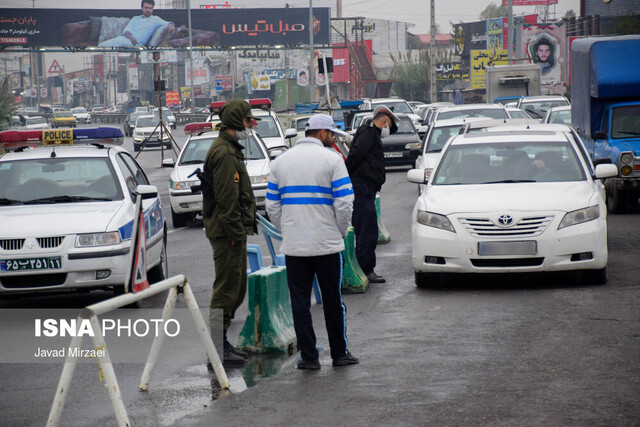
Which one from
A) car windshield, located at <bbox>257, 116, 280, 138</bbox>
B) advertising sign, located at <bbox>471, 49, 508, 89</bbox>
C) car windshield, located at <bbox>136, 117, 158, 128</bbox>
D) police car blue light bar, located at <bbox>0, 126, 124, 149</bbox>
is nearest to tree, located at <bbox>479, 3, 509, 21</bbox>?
advertising sign, located at <bbox>471, 49, 508, 89</bbox>

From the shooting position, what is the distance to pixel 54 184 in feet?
36.8

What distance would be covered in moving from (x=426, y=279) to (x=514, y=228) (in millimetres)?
1093

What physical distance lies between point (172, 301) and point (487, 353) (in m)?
2.33

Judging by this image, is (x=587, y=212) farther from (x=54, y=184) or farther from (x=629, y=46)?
(x=629, y=46)

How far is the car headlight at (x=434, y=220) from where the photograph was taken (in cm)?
1061

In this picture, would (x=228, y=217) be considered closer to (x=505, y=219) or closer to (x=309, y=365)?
(x=309, y=365)

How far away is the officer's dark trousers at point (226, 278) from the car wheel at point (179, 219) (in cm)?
1116

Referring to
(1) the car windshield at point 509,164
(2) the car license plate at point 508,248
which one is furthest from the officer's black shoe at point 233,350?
(1) the car windshield at point 509,164

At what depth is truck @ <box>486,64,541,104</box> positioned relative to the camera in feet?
143

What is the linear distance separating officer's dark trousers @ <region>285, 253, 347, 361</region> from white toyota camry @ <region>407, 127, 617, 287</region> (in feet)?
10.6

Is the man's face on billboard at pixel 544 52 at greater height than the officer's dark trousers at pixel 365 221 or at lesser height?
greater

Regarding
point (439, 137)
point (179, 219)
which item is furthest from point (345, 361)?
point (439, 137)

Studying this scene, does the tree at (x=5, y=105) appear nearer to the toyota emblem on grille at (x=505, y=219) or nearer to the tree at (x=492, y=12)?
the toyota emblem on grille at (x=505, y=219)

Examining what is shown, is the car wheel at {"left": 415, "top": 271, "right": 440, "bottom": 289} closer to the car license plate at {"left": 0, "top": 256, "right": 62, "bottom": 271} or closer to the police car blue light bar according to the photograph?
the car license plate at {"left": 0, "top": 256, "right": 62, "bottom": 271}
